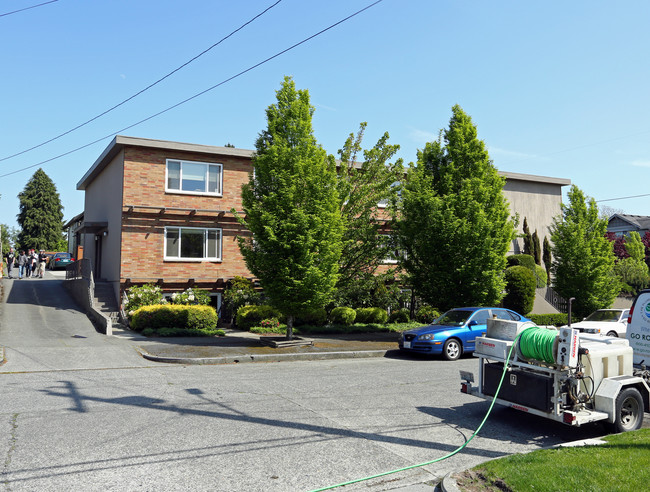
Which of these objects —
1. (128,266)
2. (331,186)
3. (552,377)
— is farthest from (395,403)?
(128,266)

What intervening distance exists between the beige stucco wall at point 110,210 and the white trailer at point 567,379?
17.3 m

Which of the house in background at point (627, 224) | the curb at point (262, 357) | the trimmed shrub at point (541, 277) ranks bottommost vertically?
the curb at point (262, 357)

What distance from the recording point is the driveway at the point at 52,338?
12.3 meters

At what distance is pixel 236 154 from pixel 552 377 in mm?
17885

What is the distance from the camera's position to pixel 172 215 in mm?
21391

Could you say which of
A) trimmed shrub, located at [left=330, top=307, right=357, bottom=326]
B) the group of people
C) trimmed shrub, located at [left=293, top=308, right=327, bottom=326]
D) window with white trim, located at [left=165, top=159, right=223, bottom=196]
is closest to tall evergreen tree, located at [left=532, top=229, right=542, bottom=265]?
trimmed shrub, located at [left=330, top=307, right=357, bottom=326]

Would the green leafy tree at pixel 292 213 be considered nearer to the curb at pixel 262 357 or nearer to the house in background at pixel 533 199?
the curb at pixel 262 357

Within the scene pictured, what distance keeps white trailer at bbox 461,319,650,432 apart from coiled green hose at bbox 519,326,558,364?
2 cm

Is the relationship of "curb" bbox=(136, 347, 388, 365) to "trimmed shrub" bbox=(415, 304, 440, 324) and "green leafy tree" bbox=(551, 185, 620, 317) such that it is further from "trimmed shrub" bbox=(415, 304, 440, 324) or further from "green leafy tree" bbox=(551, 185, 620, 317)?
"green leafy tree" bbox=(551, 185, 620, 317)

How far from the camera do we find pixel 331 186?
622 inches

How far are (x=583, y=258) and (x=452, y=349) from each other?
43.0 feet

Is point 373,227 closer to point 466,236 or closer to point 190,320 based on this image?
point 466,236

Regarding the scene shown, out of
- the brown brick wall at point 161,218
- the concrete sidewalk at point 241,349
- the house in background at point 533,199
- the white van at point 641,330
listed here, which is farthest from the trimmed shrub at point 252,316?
the house in background at point 533,199

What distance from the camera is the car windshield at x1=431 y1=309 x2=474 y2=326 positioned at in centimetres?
1510
